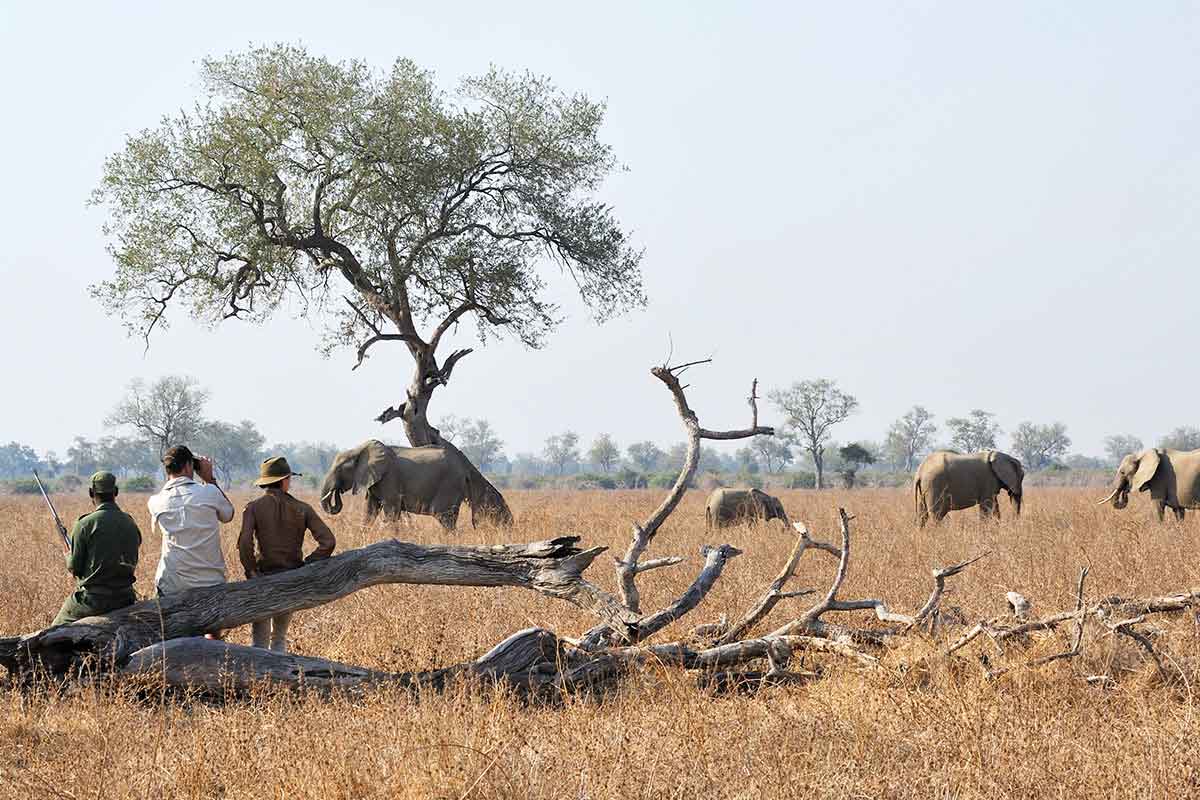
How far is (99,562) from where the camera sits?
7684mm

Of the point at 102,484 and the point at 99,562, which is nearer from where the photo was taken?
the point at 99,562

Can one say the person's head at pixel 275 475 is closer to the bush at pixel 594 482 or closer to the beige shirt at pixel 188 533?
the beige shirt at pixel 188 533

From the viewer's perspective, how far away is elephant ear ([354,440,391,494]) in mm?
21172

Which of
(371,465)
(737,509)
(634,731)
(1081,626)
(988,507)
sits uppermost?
(371,465)

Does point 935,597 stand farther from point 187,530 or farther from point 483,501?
point 483,501

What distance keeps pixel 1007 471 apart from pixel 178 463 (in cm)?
1730

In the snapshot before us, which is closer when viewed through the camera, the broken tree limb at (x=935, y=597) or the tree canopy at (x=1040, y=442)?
the broken tree limb at (x=935, y=597)

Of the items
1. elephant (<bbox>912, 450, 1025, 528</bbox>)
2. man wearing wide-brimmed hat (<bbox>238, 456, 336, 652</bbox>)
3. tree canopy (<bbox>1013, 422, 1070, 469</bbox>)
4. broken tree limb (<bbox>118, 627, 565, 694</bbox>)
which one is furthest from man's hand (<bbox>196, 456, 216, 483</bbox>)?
tree canopy (<bbox>1013, 422, 1070, 469</bbox>)

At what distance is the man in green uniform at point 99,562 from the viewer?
7.66 meters

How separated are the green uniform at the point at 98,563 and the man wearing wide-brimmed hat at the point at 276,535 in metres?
0.77

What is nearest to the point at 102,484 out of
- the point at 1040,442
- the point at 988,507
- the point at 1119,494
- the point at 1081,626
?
the point at 1081,626

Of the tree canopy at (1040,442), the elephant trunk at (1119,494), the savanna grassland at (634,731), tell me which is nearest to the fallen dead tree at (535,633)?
the savanna grassland at (634,731)

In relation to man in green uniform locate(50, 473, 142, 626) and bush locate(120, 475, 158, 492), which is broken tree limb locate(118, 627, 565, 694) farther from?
bush locate(120, 475, 158, 492)

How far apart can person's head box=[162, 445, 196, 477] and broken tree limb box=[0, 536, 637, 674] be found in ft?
2.70
